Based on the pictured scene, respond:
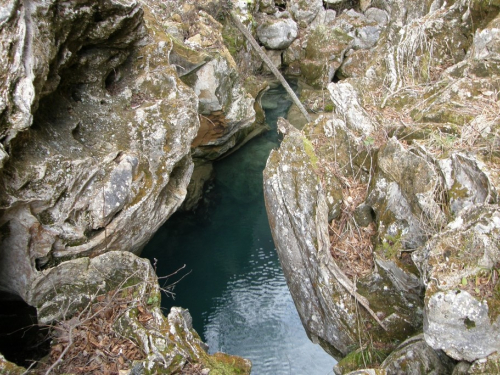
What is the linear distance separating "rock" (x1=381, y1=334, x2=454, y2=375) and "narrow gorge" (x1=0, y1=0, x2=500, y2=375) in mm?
18

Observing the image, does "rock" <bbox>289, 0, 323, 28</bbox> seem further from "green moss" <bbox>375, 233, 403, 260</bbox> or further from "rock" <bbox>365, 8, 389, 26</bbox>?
"green moss" <bbox>375, 233, 403, 260</bbox>

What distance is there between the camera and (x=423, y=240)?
18.6ft

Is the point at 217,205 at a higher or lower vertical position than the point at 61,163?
lower

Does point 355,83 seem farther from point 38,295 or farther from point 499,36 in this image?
point 38,295

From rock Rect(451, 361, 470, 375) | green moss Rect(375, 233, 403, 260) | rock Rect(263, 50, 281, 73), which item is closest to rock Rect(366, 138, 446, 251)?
green moss Rect(375, 233, 403, 260)

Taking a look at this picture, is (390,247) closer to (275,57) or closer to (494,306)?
(494,306)

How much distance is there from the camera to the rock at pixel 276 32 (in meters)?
18.7

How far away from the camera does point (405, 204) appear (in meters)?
5.91

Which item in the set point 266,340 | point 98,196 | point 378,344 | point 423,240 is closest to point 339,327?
point 378,344

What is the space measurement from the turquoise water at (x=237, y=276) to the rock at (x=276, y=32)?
743 cm

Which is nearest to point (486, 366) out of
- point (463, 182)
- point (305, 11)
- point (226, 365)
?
point (463, 182)

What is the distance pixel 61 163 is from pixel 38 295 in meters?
1.88

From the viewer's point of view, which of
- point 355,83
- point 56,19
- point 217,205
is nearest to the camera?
point 56,19

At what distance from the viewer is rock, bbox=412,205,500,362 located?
416cm
